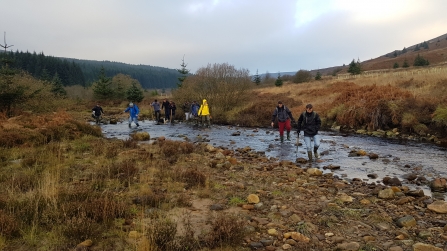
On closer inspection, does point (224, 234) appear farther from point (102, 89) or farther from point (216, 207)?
point (102, 89)

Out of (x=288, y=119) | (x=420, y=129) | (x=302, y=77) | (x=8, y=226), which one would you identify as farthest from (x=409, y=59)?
(x=8, y=226)

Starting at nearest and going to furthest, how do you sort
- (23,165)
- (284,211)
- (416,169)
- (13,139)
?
(284,211) < (23,165) < (416,169) < (13,139)

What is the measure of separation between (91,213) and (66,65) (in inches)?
4697

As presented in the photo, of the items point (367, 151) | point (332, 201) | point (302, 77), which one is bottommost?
point (367, 151)

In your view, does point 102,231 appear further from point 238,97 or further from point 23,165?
point 238,97

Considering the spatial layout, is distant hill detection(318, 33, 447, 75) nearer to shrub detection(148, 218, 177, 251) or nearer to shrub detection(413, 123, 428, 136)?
shrub detection(413, 123, 428, 136)

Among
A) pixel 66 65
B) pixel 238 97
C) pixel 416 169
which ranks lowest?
pixel 416 169

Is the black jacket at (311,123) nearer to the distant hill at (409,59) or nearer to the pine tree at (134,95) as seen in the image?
the pine tree at (134,95)

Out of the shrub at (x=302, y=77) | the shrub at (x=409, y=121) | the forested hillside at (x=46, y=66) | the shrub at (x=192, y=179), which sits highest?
the forested hillside at (x=46, y=66)

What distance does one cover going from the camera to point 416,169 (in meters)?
10.4

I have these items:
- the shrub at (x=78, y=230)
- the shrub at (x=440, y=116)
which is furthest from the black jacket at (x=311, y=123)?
the shrub at (x=440, y=116)

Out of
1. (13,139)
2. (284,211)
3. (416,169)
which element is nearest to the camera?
(284,211)

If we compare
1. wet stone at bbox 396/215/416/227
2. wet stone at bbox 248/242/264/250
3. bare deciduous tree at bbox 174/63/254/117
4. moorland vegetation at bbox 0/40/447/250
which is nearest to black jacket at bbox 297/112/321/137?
moorland vegetation at bbox 0/40/447/250

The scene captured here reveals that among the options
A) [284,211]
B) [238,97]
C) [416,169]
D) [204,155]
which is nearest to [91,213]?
[284,211]
